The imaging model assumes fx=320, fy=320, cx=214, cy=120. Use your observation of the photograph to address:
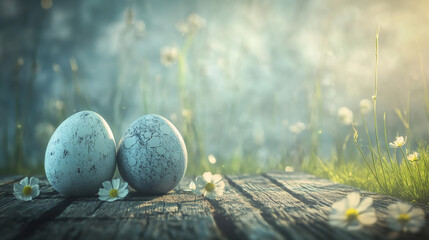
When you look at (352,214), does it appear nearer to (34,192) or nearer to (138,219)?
(138,219)

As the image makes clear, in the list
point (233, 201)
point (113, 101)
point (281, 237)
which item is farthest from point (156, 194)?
point (113, 101)

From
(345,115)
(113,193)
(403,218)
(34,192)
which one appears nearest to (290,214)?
(403,218)

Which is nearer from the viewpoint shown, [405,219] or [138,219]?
[405,219]

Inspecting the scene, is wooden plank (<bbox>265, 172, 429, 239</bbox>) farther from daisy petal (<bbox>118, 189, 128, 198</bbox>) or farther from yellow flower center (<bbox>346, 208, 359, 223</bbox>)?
daisy petal (<bbox>118, 189, 128, 198</bbox>)

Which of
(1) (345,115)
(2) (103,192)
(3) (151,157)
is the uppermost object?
(1) (345,115)

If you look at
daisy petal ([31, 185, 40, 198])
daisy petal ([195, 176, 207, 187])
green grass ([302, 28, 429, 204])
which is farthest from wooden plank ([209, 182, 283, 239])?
daisy petal ([31, 185, 40, 198])

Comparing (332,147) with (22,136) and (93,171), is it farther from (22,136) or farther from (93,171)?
(22,136)
